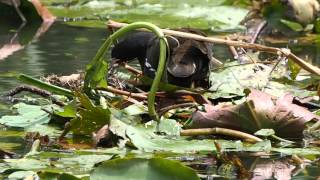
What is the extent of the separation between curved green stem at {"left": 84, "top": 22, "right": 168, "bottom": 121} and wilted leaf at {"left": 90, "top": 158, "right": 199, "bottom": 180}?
0.47 m

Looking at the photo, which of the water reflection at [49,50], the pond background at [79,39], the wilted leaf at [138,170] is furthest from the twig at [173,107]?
the water reflection at [49,50]

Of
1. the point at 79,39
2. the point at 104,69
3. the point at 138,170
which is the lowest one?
the point at 138,170

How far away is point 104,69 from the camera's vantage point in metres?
2.12

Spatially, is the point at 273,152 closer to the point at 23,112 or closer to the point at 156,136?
the point at 156,136

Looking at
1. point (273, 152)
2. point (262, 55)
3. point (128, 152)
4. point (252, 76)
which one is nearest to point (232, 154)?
point (273, 152)

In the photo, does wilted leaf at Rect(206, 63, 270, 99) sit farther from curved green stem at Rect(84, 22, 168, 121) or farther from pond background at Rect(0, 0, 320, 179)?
pond background at Rect(0, 0, 320, 179)

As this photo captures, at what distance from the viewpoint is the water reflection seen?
10.4 ft

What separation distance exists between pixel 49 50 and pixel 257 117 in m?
2.06

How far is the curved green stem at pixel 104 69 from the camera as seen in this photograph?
1951 millimetres

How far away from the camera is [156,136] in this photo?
192 cm

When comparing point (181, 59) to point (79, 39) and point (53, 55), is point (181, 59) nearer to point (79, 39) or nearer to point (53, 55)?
point (53, 55)

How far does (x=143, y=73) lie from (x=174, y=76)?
14cm

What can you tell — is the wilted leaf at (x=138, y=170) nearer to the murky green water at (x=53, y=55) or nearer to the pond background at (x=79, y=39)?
the murky green water at (x=53, y=55)

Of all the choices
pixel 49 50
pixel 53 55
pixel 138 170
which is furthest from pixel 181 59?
pixel 49 50
